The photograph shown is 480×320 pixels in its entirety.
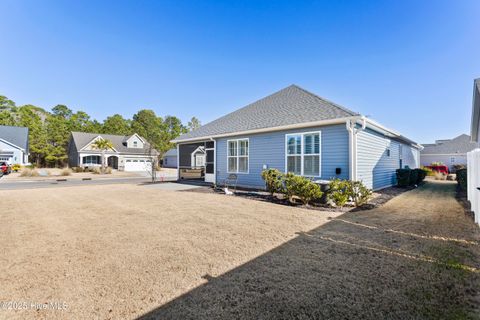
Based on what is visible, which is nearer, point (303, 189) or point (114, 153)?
point (303, 189)

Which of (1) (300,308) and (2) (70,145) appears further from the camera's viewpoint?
(2) (70,145)

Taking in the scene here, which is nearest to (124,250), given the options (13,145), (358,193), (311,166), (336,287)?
(336,287)

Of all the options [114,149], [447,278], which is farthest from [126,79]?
[447,278]

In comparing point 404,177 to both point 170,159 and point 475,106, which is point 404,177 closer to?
point 475,106

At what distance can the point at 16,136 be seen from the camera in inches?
1308

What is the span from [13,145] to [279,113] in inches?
1549

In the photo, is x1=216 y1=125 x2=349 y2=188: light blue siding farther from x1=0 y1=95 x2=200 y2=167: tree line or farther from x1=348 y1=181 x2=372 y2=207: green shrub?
x1=0 y1=95 x2=200 y2=167: tree line

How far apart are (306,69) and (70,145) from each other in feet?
135

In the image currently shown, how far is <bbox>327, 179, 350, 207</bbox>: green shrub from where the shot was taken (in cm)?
698

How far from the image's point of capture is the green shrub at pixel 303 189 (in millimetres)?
7125

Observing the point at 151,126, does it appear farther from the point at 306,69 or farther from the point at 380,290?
the point at 380,290

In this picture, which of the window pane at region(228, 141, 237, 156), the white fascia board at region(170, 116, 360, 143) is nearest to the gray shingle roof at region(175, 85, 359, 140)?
the white fascia board at region(170, 116, 360, 143)

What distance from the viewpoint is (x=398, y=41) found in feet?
36.1
